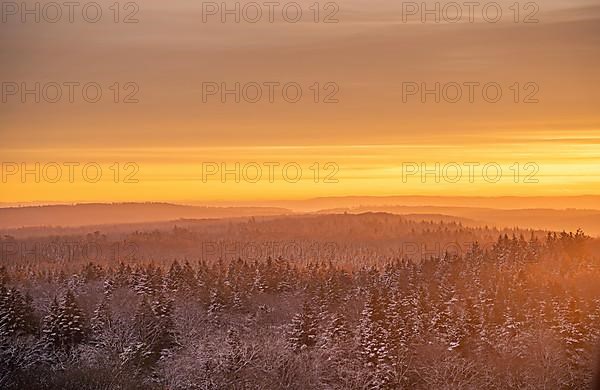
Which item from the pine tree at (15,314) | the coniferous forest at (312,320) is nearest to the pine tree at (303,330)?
the coniferous forest at (312,320)

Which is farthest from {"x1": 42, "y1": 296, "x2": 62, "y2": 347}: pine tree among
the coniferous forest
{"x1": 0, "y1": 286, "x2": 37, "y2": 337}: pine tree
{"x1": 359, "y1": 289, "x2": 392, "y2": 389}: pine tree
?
{"x1": 359, "y1": 289, "x2": 392, "y2": 389}: pine tree

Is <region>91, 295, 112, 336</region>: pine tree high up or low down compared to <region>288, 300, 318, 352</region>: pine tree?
up

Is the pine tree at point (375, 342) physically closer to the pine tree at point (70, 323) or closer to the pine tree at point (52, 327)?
the pine tree at point (70, 323)

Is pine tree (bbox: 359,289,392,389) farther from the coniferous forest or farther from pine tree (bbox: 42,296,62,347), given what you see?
pine tree (bbox: 42,296,62,347)

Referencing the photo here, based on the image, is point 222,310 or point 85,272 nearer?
point 222,310

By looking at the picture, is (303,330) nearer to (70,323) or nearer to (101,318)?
(101,318)

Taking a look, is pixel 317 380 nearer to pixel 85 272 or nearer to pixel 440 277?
pixel 440 277

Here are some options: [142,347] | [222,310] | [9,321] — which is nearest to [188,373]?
[142,347]

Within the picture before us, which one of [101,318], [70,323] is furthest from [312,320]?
[70,323]
